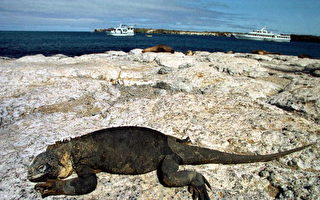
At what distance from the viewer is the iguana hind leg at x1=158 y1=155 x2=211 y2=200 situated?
8.57 feet

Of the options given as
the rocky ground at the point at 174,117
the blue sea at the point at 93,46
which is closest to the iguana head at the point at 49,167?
the rocky ground at the point at 174,117

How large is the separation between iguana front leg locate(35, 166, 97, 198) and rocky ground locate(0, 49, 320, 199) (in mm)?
82

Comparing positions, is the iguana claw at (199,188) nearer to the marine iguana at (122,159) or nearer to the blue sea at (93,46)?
the marine iguana at (122,159)

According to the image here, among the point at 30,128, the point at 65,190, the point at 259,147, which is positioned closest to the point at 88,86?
the point at 30,128

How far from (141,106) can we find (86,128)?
4.43 ft

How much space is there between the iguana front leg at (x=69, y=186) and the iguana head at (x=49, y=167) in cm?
8

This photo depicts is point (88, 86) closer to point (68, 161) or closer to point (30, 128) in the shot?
point (30, 128)

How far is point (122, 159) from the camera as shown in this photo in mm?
2930

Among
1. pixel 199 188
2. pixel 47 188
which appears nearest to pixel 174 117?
pixel 199 188

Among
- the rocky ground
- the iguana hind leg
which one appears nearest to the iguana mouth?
the rocky ground

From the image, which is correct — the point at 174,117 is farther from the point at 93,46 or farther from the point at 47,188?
the point at 93,46

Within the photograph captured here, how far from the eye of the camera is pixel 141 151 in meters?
3.00

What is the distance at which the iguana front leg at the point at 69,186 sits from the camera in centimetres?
251

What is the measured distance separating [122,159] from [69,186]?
712 millimetres
